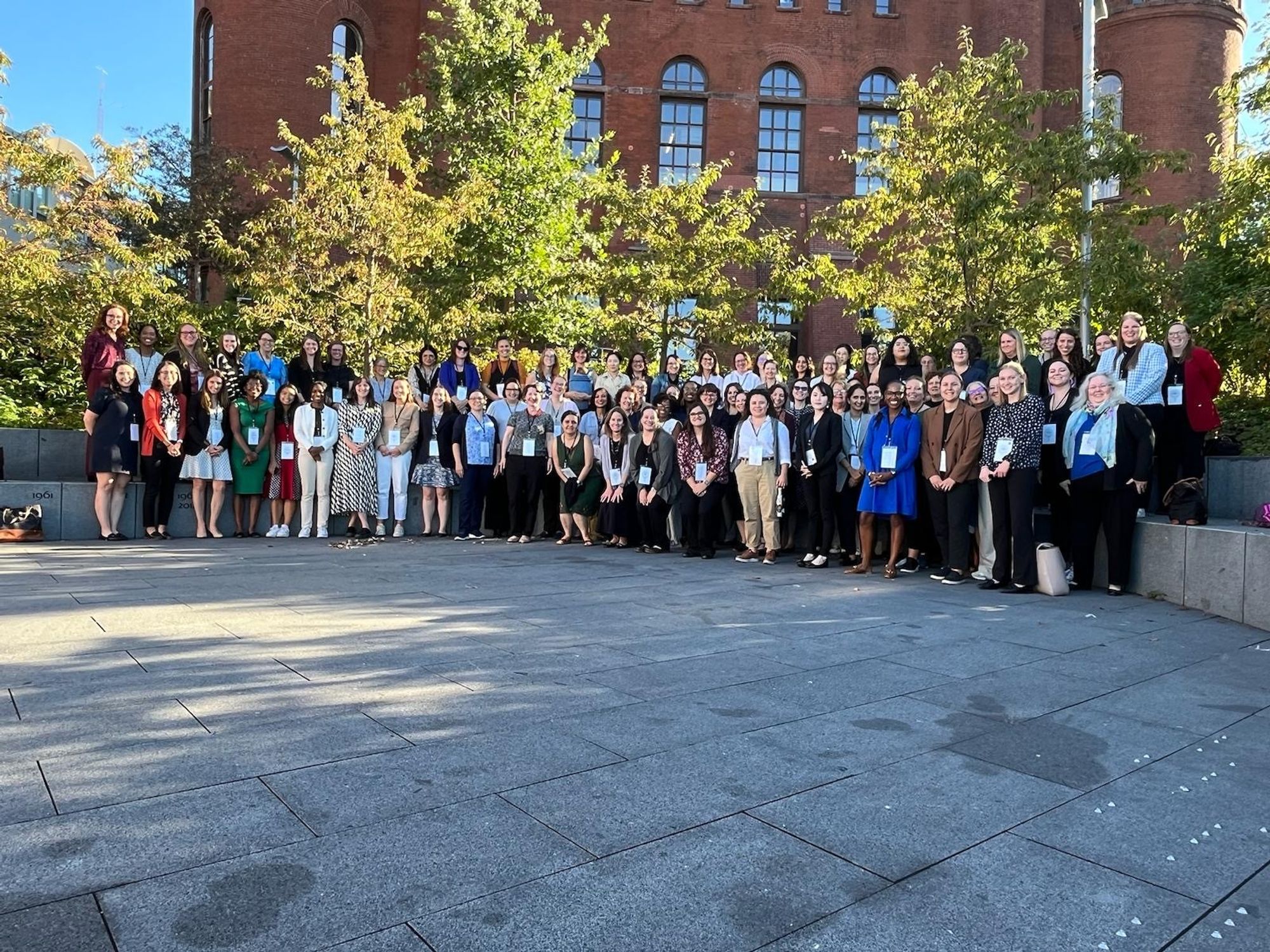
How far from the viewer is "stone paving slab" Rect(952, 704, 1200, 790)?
4.30 meters

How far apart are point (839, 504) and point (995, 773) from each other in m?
7.43

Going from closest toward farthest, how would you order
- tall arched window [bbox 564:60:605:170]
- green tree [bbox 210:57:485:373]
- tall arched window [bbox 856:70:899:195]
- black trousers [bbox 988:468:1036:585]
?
black trousers [bbox 988:468:1036:585] < green tree [bbox 210:57:485:373] < tall arched window [bbox 564:60:605:170] < tall arched window [bbox 856:70:899:195]

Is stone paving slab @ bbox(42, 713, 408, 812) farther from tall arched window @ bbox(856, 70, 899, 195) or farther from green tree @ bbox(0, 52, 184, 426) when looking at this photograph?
tall arched window @ bbox(856, 70, 899, 195)

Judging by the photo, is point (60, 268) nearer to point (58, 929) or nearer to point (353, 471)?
point (353, 471)

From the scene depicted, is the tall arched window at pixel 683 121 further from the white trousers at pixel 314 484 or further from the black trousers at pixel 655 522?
the black trousers at pixel 655 522

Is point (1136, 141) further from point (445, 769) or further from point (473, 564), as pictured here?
point (445, 769)

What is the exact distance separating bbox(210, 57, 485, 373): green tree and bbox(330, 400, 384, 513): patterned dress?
11.6 feet

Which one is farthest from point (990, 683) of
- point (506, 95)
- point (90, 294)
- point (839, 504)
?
point (506, 95)

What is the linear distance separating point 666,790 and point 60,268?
15.6 meters

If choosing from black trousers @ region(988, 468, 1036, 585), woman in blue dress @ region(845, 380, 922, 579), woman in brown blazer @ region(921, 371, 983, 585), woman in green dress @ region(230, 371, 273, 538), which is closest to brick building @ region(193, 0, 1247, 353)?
woman in green dress @ region(230, 371, 273, 538)

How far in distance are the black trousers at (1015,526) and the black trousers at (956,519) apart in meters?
0.33

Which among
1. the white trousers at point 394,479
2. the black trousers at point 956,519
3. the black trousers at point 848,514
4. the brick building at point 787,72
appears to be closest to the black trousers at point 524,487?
the white trousers at point 394,479

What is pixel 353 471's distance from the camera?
1367 centimetres

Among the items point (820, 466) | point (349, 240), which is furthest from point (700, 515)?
point (349, 240)
